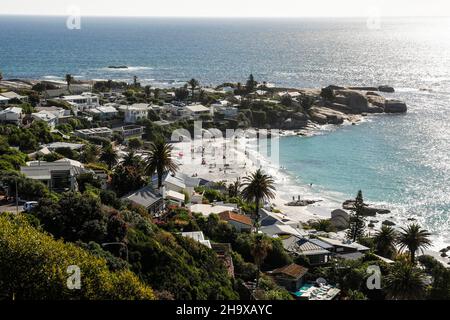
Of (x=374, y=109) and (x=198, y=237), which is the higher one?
(x=374, y=109)

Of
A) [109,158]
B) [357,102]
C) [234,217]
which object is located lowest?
[234,217]

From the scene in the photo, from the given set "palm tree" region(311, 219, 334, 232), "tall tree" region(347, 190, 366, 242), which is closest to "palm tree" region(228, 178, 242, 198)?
"palm tree" region(311, 219, 334, 232)

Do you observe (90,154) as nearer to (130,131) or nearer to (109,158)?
(109,158)

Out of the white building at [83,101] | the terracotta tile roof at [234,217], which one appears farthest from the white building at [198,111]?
the terracotta tile roof at [234,217]

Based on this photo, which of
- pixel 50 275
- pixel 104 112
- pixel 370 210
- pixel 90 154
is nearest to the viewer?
pixel 50 275

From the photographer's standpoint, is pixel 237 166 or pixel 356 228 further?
pixel 237 166

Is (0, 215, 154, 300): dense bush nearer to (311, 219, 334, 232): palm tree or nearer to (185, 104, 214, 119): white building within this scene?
(311, 219, 334, 232): palm tree

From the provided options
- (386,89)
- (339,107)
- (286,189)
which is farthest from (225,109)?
(386,89)
